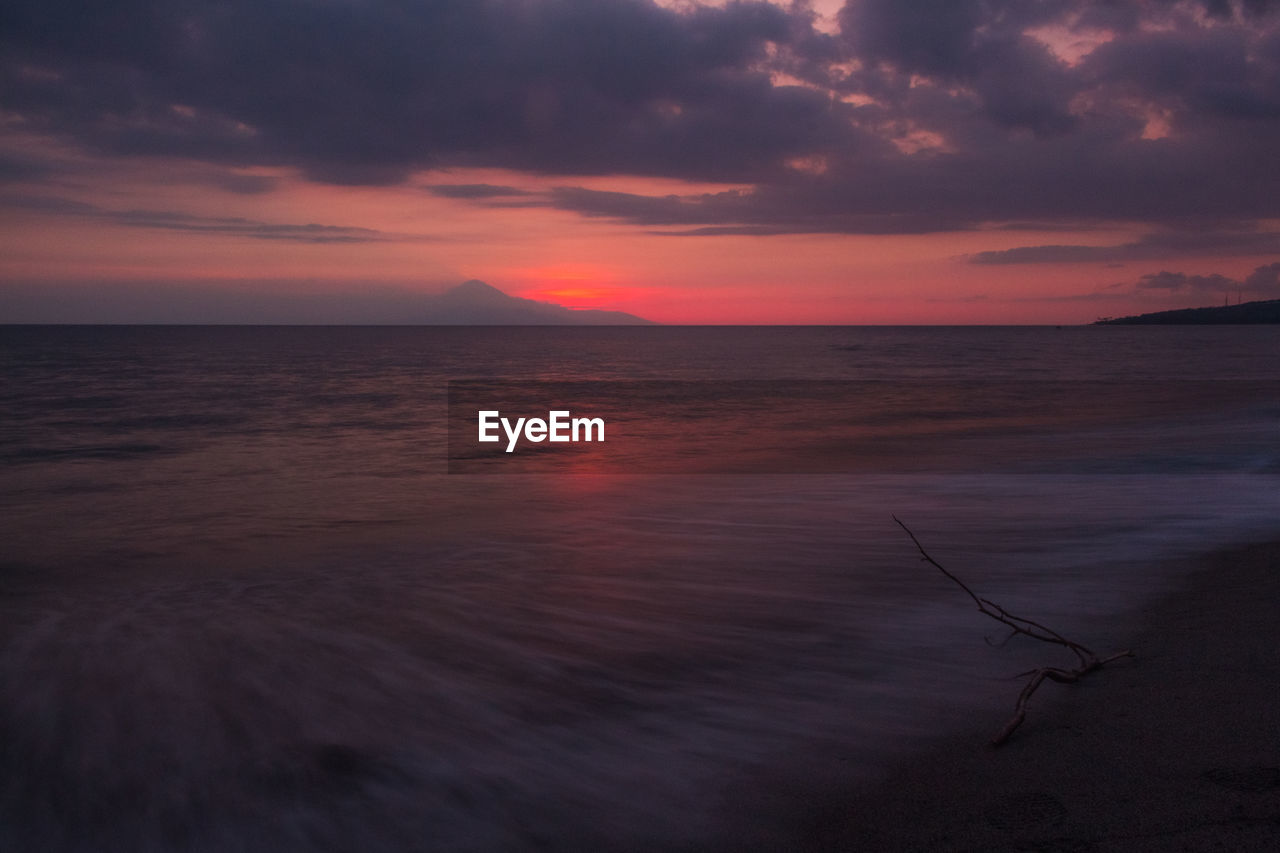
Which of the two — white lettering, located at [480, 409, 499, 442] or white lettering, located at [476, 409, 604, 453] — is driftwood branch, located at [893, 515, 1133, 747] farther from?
white lettering, located at [480, 409, 499, 442]

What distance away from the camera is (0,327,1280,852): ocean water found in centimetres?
371

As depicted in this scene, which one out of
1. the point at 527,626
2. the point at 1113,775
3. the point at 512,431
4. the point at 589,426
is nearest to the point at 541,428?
the point at 589,426

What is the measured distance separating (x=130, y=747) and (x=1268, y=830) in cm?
492

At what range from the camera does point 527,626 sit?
19.6ft

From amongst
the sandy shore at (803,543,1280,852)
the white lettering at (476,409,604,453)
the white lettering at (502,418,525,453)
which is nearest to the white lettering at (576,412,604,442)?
the white lettering at (476,409,604,453)

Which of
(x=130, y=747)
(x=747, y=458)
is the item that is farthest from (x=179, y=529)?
(x=747, y=458)

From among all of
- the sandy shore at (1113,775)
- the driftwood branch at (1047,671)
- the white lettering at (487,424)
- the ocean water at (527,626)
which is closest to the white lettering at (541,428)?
the white lettering at (487,424)

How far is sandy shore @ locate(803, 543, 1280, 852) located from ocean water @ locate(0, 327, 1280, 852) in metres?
0.23

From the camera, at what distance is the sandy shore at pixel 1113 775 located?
2881 mm

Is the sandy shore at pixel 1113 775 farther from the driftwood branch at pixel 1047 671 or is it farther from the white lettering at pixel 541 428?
the white lettering at pixel 541 428

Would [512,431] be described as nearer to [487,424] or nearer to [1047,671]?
[487,424]

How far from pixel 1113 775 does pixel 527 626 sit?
380cm

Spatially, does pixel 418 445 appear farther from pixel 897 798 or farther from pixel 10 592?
pixel 897 798

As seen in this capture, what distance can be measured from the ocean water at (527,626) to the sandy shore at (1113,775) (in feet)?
0.74
